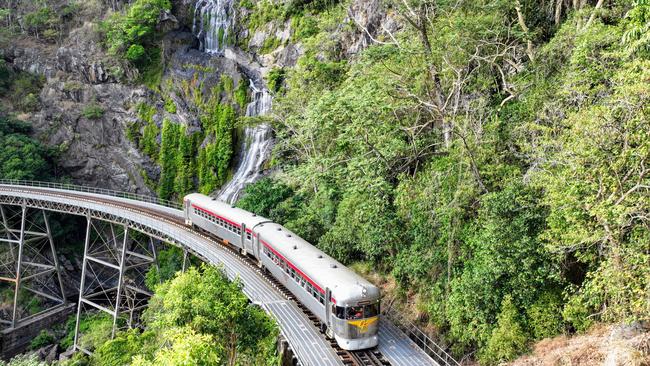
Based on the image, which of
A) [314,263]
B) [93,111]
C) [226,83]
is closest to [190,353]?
[314,263]

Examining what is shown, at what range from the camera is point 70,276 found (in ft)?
121

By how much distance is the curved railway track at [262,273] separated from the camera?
14.1 metres

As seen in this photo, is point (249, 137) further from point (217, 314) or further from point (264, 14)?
point (217, 314)

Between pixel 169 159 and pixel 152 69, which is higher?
pixel 152 69

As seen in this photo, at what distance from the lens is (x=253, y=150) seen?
115ft

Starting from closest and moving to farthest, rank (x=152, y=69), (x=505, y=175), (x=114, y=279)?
(x=505, y=175) → (x=114, y=279) → (x=152, y=69)

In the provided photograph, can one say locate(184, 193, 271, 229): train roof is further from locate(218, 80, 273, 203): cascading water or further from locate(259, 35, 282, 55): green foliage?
locate(259, 35, 282, 55): green foliage

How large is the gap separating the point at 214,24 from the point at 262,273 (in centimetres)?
3162

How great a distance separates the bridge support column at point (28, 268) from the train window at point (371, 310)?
28.0m

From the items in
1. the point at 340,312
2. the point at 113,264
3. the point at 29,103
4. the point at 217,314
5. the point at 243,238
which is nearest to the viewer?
the point at 217,314

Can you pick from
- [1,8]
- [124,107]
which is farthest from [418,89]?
[1,8]

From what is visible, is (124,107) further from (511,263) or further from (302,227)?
(511,263)

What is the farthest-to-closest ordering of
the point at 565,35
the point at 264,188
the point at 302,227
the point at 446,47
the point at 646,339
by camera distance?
1. the point at 264,188
2. the point at 302,227
3. the point at 446,47
4. the point at 565,35
5. the point at 646,339

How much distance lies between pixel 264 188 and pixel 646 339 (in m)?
21.5
